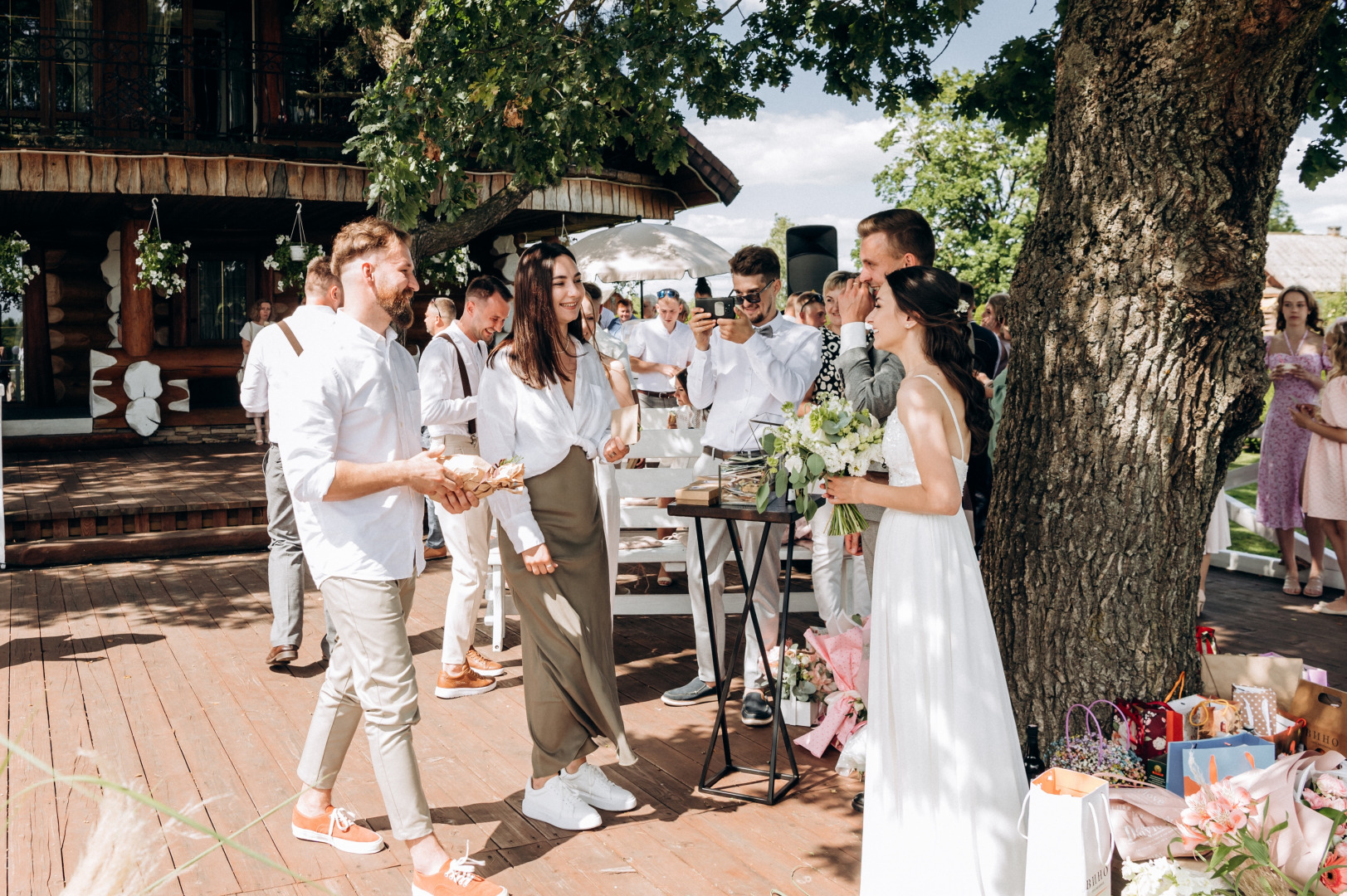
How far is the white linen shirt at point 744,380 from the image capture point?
15.3 feet

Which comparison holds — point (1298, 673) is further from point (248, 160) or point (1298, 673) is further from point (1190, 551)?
point (248, 160)

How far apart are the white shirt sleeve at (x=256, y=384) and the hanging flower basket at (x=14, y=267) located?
35.6ft

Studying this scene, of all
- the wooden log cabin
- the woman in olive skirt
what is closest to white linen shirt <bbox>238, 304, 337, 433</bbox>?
the woman in olive skirt

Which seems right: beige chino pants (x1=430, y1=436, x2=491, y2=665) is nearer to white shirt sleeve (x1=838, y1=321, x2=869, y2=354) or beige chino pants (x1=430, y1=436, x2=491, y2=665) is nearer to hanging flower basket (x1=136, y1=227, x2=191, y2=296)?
white shirt sleeve (x1=838, y1=321, x2=869, y2=354)

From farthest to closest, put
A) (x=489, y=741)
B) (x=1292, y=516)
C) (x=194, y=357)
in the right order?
(x=194, y=357), (x=1292, y=516), (x=489, y=741)

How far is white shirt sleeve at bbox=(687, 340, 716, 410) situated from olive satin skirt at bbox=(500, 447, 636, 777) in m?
1.31

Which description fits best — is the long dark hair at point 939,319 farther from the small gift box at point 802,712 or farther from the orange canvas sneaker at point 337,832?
the orange canvas sneaker at point 337,832

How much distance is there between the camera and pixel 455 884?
296 cm

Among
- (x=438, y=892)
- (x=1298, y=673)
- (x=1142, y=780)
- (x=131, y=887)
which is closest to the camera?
(x=131, y=887)

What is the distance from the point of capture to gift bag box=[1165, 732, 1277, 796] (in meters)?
2.95

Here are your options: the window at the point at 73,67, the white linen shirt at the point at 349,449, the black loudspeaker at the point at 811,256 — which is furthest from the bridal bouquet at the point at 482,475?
the window at the point at 73,67

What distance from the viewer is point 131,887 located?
866 millimetres

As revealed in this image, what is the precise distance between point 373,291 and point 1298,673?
3.35 m

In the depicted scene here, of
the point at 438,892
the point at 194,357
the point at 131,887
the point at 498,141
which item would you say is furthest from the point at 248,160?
the point at 131,887
